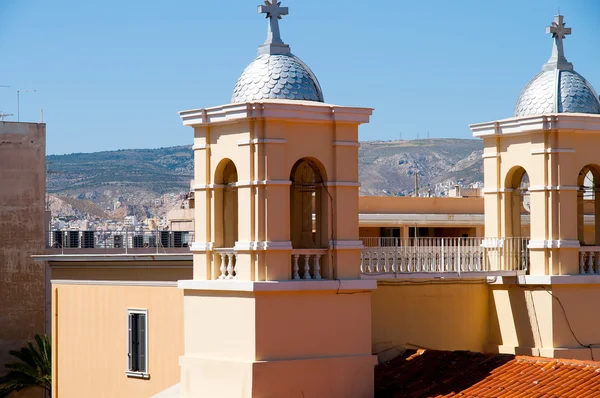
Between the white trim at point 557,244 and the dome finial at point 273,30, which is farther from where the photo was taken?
the white trim at point 557,244

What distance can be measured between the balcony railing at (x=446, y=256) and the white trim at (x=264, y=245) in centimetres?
197

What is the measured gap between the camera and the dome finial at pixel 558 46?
23141 millimetres

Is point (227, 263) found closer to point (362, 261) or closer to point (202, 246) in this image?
point (202, 246)

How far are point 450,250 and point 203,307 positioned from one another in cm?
457

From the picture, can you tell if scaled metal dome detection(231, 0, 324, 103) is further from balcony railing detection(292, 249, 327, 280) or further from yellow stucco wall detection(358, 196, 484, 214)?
yellow stucco wall detection(358, 196, 484, 214)

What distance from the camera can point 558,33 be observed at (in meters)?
23.4

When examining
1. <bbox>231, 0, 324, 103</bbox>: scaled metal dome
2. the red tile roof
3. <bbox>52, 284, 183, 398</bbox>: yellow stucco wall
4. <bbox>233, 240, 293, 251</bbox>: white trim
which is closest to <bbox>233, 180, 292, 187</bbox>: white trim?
<bbox>233, 240, 293, 251</bbox>: white trim

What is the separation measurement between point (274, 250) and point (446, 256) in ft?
13.7

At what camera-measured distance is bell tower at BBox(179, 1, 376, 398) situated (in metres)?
19.7

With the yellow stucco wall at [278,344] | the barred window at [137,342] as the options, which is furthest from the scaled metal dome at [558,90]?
the barred window at [137,342]

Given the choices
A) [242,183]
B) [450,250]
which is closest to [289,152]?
[242,183]

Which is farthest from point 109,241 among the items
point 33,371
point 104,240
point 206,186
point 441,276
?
point 206,186

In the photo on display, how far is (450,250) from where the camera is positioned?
22766 mm

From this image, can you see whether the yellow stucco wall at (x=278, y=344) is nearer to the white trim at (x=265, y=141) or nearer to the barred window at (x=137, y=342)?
the white trim at (x=265, y=141)
